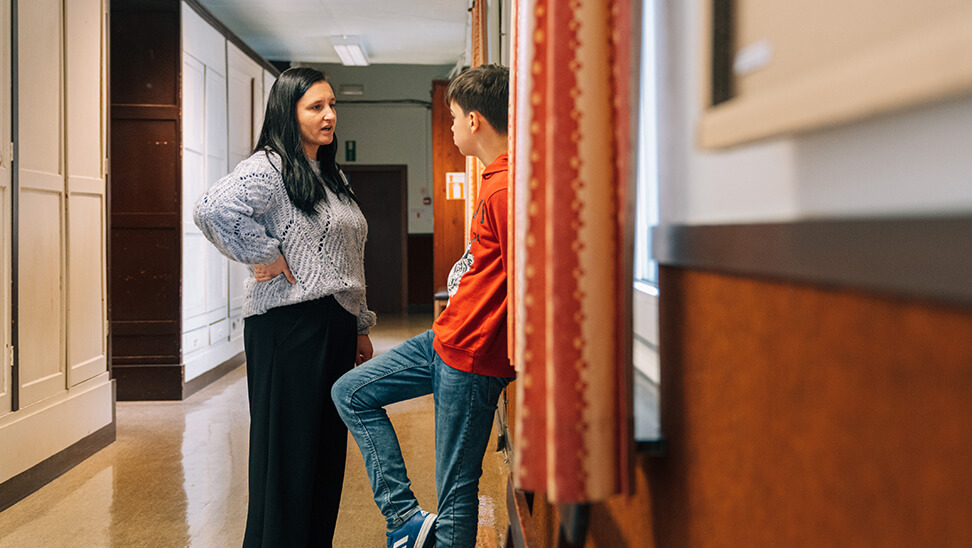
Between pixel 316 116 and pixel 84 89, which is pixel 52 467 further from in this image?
pixel 316 116

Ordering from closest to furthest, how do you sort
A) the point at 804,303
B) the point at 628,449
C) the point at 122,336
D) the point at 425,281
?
1. the point at 804,303
2. the point at 628,449
3. the point at 122,336
4. the point at 425,281

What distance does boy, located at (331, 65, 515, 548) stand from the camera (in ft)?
5.00

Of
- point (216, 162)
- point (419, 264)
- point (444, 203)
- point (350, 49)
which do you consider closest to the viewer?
point (444, 203)

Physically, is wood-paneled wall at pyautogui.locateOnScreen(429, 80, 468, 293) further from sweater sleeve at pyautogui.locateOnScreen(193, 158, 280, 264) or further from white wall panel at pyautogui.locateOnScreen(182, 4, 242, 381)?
sweater sleeve at pyautogui.locateOnScreen(193, 158, 280, 264)

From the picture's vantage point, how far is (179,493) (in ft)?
9.98

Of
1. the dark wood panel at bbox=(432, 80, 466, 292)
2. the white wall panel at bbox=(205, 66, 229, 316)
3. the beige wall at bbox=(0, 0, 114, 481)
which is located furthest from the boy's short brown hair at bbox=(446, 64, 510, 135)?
the white wall panel at bbox=(205, 66, 229, 316)

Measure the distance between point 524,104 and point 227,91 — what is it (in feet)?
18.9

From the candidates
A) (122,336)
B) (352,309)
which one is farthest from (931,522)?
(122,336)

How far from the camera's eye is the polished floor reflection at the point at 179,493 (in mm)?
2572

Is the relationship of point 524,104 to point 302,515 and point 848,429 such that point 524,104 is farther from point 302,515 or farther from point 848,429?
point 302,515


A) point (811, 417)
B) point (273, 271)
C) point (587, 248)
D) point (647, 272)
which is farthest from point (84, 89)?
point (811, 417)

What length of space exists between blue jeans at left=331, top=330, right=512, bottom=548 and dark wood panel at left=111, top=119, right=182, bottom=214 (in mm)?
3750

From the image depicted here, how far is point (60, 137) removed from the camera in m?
3.44

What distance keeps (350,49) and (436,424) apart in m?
6.94
